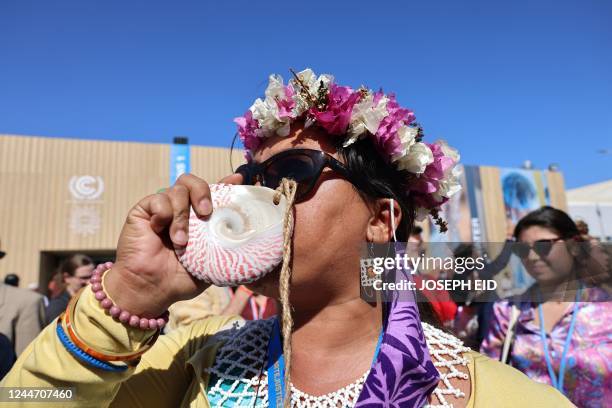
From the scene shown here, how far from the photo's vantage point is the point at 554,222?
320 centimetres

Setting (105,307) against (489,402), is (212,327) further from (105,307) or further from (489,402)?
(489,402)

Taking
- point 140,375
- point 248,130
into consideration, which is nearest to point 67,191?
point 248,130

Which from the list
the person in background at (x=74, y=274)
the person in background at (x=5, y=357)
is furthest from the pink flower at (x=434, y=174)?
the person in background at (x=74, y=274)

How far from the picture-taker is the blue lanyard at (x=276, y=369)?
59.9 inches

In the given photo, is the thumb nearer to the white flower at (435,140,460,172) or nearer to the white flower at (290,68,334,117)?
the white flower at (290,68,334,117)

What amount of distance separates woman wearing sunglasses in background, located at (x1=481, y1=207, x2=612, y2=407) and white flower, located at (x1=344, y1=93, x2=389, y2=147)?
1.19 meters

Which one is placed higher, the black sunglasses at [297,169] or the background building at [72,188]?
the background building at [72,188]

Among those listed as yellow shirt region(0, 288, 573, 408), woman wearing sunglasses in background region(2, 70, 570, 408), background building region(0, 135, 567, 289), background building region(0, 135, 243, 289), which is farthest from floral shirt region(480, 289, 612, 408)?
background building region(0, 135, 243, 289)

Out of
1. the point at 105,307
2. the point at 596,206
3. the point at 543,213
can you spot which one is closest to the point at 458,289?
the point at 105,307

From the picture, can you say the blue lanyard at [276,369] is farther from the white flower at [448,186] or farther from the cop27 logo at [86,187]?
the cop27 logo at [86,187]

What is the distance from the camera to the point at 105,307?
128 cm

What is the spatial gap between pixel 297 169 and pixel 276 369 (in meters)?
0.73

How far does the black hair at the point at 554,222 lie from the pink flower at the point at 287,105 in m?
2.37

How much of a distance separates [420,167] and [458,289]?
1.81 feet
